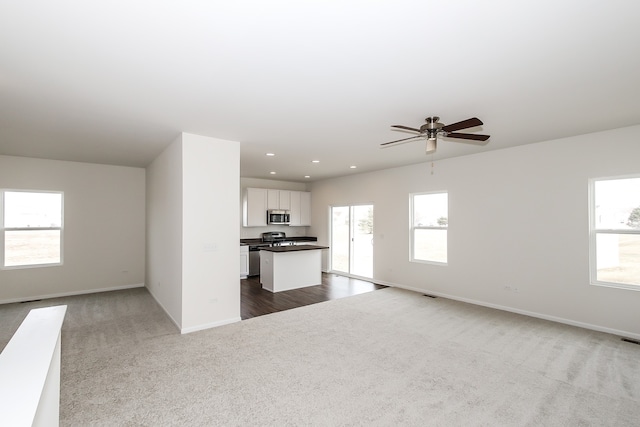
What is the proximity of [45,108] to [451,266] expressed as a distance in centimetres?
619

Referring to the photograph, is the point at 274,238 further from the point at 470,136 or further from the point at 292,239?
the point at 470,136

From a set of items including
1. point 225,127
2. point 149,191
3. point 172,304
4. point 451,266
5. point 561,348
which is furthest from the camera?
point 149,191

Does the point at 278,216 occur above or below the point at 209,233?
above

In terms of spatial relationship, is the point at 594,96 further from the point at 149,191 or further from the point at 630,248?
the point at 149,191

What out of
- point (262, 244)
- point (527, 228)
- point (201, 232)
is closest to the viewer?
point (201, 232)

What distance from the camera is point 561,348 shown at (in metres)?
3.41

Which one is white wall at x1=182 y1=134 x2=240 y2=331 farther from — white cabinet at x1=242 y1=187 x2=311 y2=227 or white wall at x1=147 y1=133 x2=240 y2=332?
white cabinet at x1=242 y1=187 x2=311 y2=227

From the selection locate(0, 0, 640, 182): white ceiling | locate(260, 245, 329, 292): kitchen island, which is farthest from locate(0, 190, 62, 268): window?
locate(260, 245, 329, 292): kitchen island

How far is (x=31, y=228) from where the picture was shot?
546 cm

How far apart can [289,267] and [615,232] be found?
522 cm

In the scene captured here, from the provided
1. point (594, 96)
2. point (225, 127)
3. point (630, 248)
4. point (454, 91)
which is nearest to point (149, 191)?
point (225, 127)

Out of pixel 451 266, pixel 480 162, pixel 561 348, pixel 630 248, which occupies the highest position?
pixel 480 162

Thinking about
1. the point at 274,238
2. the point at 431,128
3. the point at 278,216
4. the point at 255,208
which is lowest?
the point at 274,238

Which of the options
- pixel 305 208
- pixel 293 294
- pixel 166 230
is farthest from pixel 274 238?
pixel 166 230
